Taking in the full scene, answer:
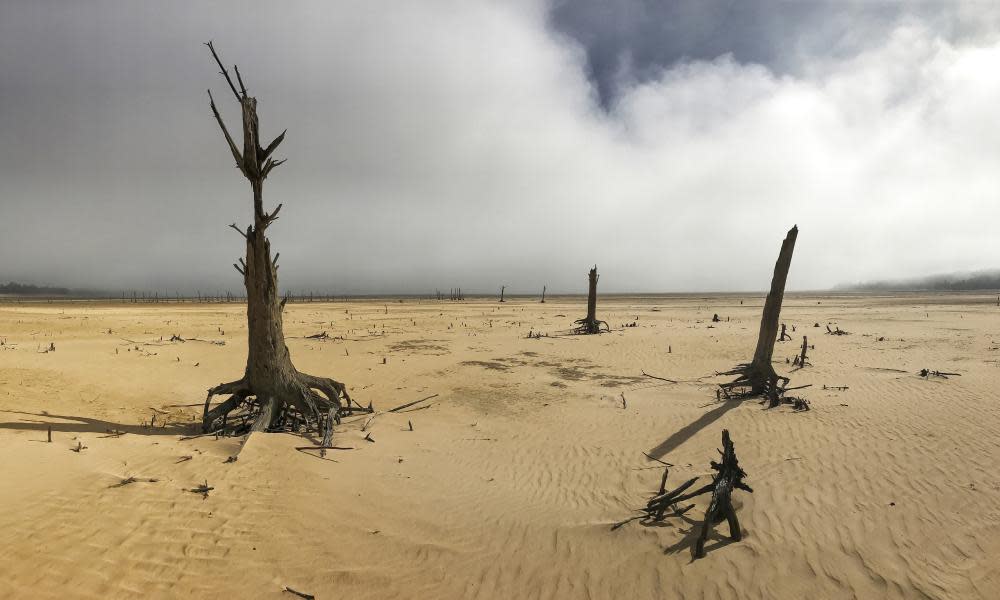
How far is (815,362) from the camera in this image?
15.9m

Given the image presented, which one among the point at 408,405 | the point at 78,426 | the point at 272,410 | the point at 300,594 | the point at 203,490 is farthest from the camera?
the point at 408,405

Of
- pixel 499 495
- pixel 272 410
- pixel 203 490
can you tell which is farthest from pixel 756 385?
pixel 203 490

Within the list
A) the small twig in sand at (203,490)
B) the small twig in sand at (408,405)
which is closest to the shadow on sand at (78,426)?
the small twig in sand at (203,490)

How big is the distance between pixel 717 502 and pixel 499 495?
303 cm

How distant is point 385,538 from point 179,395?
9.55 meters

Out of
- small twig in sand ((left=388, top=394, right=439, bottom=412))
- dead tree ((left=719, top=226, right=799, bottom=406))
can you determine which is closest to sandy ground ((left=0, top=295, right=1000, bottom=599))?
small twig in sand ((left=388, top=394, right=439, bottom=412))

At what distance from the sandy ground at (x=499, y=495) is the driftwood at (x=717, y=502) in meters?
0.17

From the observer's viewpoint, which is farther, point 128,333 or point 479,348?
point 128,333

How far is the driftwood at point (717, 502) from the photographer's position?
5094 millimetres

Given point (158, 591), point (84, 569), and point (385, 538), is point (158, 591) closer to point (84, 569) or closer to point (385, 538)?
point (84, 569)

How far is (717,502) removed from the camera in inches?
208

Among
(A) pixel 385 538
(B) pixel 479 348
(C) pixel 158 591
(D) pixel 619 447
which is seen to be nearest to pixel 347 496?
(A) pixel 385 538

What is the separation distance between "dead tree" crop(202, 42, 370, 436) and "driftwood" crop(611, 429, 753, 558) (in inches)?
224

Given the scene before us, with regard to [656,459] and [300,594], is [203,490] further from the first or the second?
[656,459]
